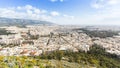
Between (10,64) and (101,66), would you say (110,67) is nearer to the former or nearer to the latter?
(101,66)

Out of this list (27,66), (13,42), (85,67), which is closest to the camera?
(27,66)

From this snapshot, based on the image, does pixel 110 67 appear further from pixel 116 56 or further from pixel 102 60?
pixel 116 56

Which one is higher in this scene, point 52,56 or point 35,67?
point 35,67

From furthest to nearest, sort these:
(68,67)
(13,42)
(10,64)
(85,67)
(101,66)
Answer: (13,42)
(101,66)
(85,67)
(68,67)
(10,64)

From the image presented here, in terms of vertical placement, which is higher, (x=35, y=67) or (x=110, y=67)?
(x=35, y=67)

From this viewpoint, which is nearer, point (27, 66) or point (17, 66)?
point (17, 66)

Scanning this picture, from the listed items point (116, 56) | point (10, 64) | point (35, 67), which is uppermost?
point (10, 64)

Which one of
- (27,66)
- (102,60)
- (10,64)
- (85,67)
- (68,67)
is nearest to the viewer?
(10,64)

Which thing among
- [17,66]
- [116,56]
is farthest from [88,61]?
[17,66]

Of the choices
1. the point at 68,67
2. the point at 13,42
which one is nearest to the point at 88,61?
the point at 68,67

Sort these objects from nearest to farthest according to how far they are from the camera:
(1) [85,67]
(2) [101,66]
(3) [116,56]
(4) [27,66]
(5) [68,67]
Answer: (4) [27,66] < (5) [68,67] < (1) [85,67] < (2) [101,66] < (3) [116,56]
